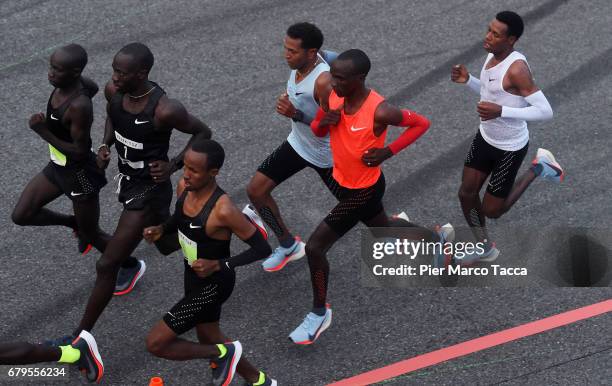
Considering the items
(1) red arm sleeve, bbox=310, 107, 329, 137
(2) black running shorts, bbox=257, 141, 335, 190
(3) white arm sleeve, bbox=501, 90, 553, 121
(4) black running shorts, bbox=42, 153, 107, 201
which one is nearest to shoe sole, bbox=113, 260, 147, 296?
(4) black running shorts, bbox=42, 153, 107, 201

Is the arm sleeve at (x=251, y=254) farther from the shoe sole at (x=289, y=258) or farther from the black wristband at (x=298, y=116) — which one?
the shoe sole at (x=289, y=258)

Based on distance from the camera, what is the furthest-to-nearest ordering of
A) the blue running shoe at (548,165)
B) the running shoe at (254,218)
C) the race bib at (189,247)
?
the blue running shoe at (548,165) → the running shoe at (254,218) → the race bib at (189,247)

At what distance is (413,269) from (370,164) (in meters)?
1.56

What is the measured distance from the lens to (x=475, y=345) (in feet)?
25.1

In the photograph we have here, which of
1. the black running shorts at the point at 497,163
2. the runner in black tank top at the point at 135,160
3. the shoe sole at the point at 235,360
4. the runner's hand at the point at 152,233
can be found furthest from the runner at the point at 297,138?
the shoe sole at the point at 235,360

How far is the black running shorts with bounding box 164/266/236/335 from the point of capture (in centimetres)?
669

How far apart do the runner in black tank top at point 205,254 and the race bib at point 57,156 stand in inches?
→ 47.2

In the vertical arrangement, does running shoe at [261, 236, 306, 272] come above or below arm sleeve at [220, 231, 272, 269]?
below

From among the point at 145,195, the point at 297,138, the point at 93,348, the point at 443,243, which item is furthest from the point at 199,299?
the point at 443,243

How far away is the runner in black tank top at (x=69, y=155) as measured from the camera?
7367 millimetres

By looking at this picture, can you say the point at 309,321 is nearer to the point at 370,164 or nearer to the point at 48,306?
the point at 370,164

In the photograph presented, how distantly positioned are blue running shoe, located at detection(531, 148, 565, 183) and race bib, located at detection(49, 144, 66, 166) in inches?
160

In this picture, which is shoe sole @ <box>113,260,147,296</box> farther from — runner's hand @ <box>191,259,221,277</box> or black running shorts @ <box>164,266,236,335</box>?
runner's hand @ <box>191,259,221,277</box>

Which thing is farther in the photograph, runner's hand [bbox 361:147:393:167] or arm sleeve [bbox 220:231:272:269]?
runner's hand [bbox 361:147:393:167]
